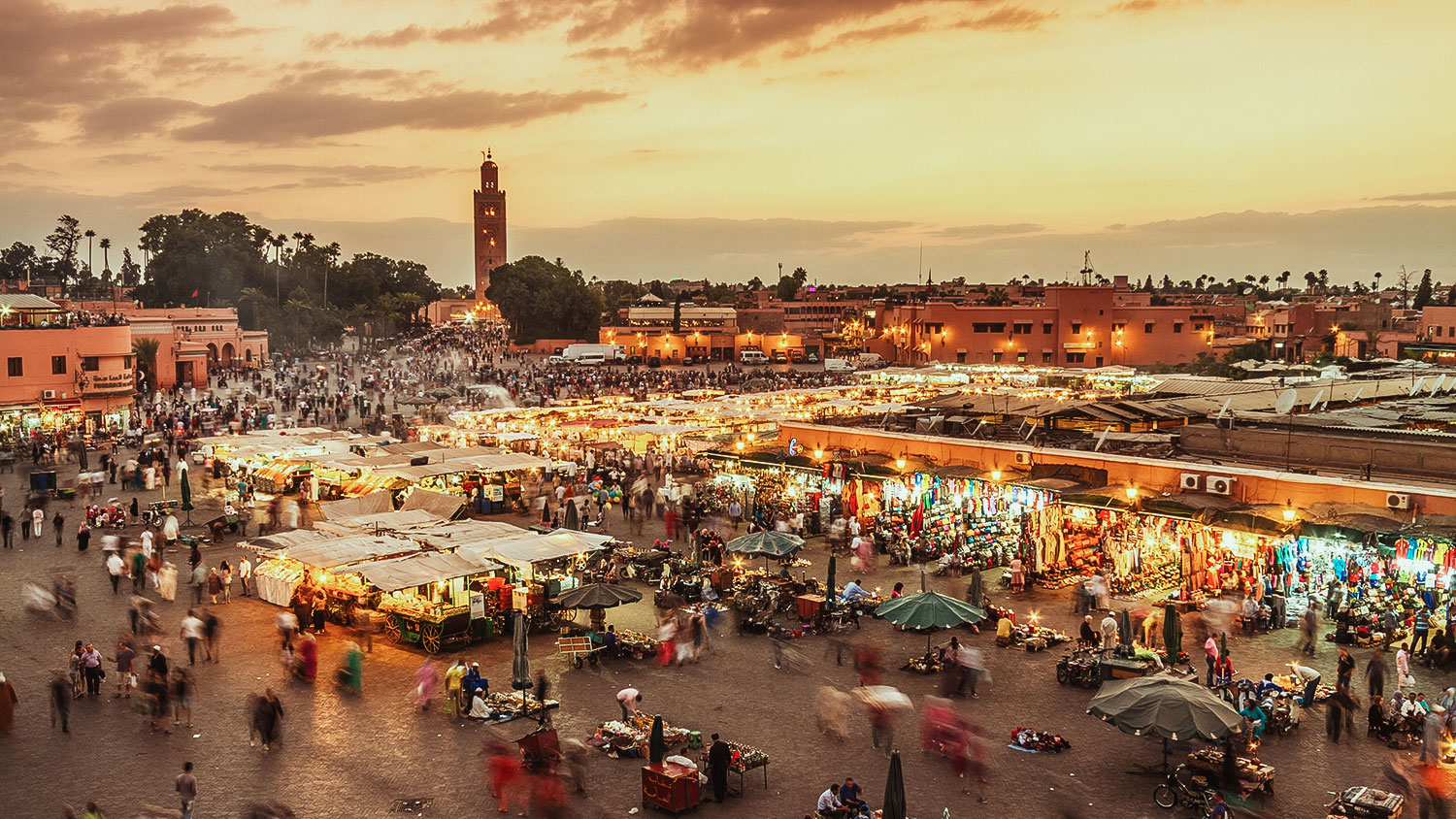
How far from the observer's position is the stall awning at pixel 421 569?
1588 centimetres

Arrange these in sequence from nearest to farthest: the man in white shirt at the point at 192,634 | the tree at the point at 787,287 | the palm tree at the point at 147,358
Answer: the man in white shirt at the point at 192,634
the palm tree at the point at 147,358
the tree at the point at 787,287

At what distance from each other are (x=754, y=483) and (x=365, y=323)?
96.4 metres

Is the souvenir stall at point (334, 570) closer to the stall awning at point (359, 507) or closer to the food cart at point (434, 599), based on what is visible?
the food cart at point (434, 599)

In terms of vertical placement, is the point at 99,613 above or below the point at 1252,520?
below

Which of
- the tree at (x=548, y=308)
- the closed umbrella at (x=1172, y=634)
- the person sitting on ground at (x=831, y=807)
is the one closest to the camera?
the person sitting on ground at (x=831, y=807)

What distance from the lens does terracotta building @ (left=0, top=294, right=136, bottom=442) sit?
1561 inches

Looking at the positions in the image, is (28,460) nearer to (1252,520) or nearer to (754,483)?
(754,483)

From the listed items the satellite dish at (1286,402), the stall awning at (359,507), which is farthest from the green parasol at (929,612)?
the satellite dish at (1286,402)

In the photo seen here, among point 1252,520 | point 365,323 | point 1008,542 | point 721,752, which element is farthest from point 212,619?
point 365,323

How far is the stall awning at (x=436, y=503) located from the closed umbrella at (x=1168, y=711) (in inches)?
557

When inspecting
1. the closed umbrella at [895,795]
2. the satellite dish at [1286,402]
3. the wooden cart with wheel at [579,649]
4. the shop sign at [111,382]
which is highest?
the satellite dish at [1286,402]

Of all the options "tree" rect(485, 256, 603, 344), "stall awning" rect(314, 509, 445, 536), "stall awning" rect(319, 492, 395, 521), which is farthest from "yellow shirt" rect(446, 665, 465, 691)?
"tree" rect(485, 256, 603, 344)

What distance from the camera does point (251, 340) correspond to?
80375 millimetres

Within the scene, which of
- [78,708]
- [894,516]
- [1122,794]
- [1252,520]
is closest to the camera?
[1122,794]
